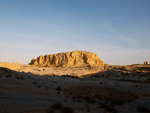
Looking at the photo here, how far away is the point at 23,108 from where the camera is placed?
233 inches

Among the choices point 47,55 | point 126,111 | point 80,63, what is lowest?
point 126,111

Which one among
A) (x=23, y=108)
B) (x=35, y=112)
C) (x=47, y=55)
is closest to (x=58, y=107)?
(x=35, y=112)

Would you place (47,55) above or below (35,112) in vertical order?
above

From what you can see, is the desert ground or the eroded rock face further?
the eroded rock face

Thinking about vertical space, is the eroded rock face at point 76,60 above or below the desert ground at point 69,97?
above

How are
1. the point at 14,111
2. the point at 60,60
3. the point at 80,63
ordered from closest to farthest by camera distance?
the point at 14,111
the point at 80,63
the point at 60,60

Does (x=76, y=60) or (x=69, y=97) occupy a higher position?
(x=76, y=60)

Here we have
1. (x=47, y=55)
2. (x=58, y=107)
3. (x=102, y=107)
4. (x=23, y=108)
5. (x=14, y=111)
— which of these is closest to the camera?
(x=14, y=111)

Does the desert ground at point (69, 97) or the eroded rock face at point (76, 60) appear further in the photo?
the eroded rock face at point (76, 60)

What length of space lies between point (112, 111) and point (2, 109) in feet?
17.4

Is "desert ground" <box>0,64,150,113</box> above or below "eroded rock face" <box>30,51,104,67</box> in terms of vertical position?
below

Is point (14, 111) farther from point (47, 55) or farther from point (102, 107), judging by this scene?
point (47, 55)

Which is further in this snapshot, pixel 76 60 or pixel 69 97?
pixel 76 60

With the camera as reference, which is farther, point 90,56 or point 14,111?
point 90,56
